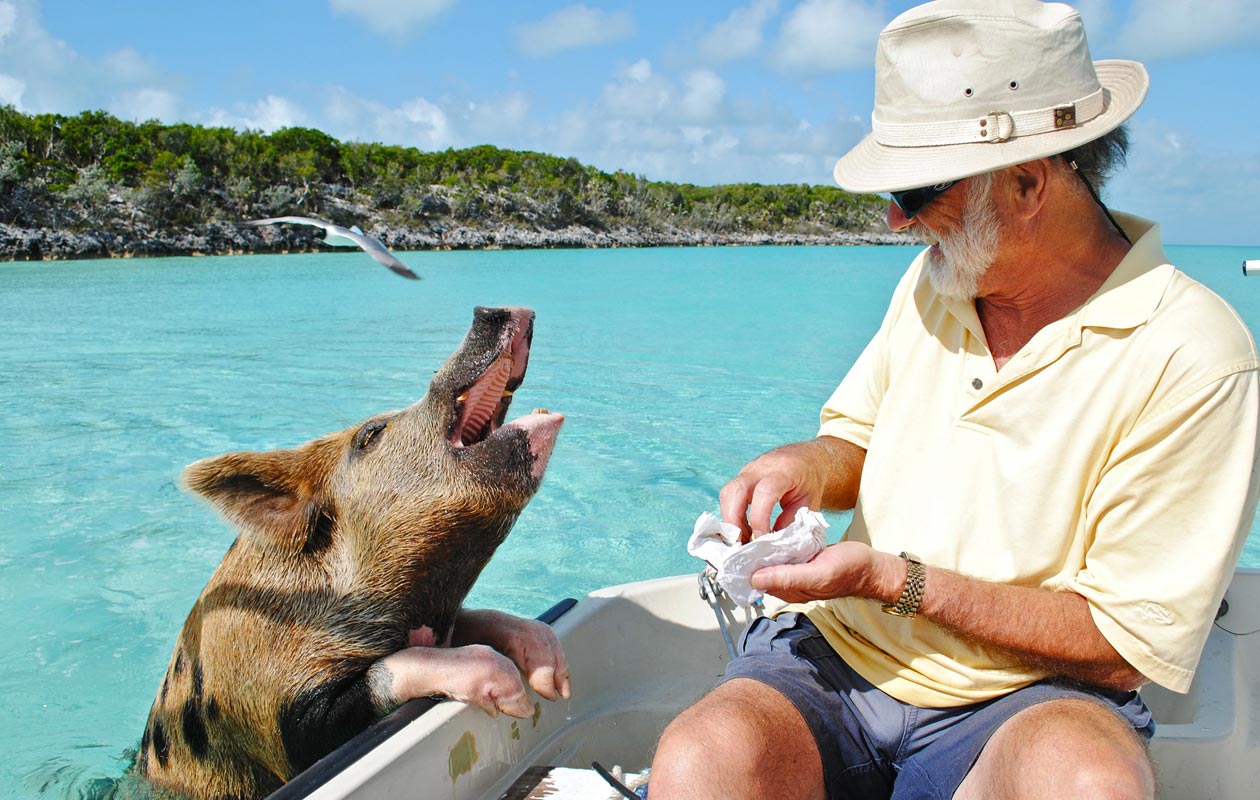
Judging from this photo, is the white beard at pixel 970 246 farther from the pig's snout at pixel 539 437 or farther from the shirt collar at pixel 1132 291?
the pig's snout at pixel 539 437

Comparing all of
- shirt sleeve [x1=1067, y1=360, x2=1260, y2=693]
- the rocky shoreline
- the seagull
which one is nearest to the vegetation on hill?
the rocky shoreline

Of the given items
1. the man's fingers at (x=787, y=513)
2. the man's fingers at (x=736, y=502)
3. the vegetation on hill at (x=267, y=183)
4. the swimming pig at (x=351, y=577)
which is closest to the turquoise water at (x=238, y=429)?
the swimming pig at (x=351, y=577)

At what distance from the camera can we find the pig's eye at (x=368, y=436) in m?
3.05

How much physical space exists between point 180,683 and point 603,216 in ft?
273

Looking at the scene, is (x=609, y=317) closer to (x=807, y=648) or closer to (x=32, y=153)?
(x=807, y=648)

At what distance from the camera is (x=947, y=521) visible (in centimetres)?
217

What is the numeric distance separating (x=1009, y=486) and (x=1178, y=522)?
324mm

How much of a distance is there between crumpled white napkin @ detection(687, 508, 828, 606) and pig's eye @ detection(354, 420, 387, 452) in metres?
1.32

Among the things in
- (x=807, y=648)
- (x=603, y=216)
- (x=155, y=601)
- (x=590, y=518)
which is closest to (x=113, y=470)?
(x=155, y=601)

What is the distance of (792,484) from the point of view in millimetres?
2396

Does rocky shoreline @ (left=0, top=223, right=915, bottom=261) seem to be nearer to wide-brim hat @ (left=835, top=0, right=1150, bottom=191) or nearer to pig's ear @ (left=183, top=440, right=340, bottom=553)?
pig's ear @ (left=183, top=440, right=340, bottom=553)

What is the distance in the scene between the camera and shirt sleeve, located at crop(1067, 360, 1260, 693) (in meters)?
1.82

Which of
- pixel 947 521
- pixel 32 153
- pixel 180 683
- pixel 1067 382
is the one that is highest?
pixel 32 153

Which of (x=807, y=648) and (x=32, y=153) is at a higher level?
(x=32, y=153)
